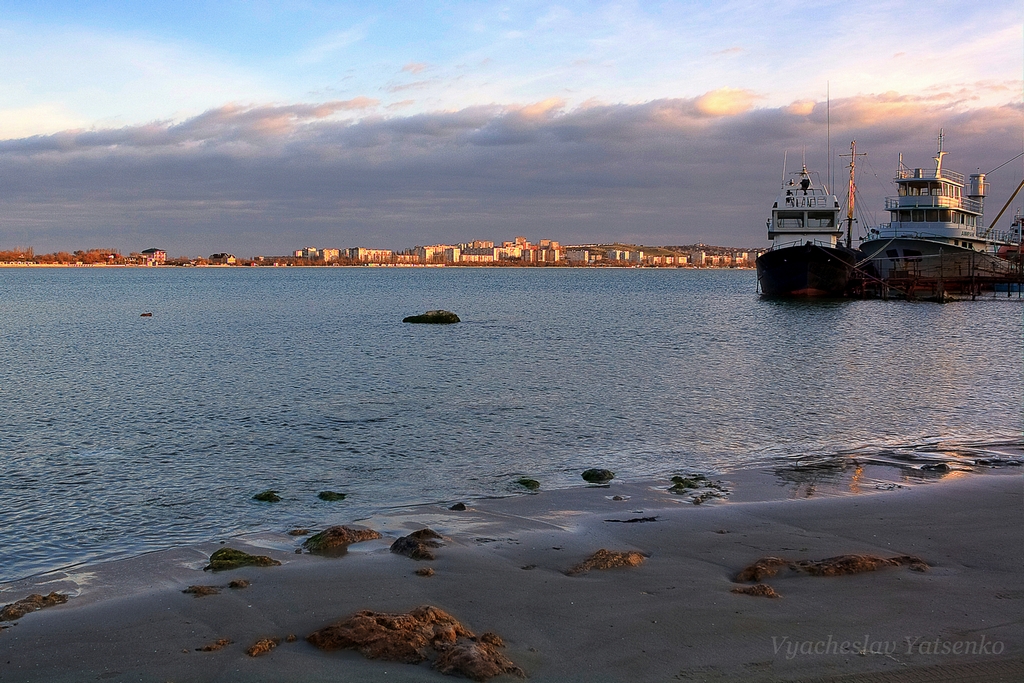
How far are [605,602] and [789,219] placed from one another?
2626 inches

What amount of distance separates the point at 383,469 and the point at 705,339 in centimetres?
2773

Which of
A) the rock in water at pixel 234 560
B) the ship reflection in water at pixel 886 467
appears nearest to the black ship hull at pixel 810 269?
the ship reflection in water at pixel 886 467

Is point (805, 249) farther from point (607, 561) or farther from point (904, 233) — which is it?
point (607, 561)

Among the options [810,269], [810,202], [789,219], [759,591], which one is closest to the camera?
[759,591]

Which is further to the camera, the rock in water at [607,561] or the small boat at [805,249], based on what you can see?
the small boat at [805,249]

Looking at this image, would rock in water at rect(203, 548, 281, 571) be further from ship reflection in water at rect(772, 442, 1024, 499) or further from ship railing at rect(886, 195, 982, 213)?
ship railing at rect(886, 195, 982, 213)

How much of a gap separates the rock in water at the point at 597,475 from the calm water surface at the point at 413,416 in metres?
0.17

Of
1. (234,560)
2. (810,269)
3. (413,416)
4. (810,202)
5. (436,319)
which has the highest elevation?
(810,202)

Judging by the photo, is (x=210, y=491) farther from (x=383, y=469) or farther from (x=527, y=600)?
(x=527, y=600)

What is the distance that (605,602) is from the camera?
22.5 ft

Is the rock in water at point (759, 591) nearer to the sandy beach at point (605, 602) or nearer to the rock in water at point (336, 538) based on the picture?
the sandy beach at point (605, 602)

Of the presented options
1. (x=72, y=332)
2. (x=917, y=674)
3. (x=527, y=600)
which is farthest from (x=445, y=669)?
(x=72, y=332)

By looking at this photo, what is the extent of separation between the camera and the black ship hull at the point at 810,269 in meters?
63.2

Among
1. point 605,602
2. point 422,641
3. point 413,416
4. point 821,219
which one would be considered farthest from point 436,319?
point 422,641
